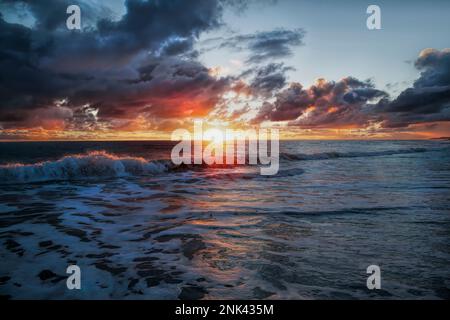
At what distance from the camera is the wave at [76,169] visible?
1800 cm

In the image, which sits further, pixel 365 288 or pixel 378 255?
pixel 378 255

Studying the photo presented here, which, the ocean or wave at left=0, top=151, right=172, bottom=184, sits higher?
wave at left=0, top=151, right=172, bottom=184

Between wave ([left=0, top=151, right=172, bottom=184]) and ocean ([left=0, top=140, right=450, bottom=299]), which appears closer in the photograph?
ocean ([left=0, top=140, right=450, bottom=299])

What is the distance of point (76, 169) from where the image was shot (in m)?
20.2

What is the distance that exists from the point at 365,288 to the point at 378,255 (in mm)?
1604

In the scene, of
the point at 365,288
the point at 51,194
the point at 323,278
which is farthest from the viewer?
the point at 51,194

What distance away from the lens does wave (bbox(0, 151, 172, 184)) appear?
18000 millimetres

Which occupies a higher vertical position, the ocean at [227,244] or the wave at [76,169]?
the wave at [76,169]

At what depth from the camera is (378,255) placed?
5867 mm

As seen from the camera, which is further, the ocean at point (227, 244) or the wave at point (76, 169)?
the wave at point (76, 169)

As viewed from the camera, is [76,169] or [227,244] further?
[76,169]

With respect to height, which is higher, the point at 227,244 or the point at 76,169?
the point at 76,169
